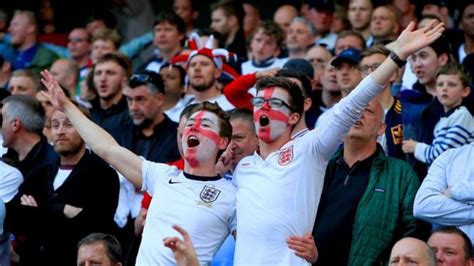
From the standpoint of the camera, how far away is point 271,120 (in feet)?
30.5

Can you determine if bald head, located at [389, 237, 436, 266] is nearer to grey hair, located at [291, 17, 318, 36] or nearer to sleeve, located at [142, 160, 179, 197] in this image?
sleeve, located at [142, 160, 179, 197]

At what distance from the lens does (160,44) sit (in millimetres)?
14750

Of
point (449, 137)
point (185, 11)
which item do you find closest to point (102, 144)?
point (449, 137)

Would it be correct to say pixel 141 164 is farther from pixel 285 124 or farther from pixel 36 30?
pixel 36 30

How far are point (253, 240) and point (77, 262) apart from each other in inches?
64.4

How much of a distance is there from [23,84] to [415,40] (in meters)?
5.71

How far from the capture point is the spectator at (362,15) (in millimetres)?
14473

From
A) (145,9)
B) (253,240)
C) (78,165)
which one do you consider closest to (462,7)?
(145,9)

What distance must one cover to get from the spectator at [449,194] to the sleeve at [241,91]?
2144mm

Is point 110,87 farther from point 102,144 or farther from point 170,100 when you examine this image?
point 102,144

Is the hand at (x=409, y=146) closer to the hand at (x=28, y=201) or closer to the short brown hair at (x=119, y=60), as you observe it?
the hand at (x=28, y=201)

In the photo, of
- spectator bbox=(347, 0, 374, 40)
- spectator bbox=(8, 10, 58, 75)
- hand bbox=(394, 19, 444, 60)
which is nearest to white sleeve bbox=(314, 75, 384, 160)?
hand bbox=(394, 19, 444, 60)

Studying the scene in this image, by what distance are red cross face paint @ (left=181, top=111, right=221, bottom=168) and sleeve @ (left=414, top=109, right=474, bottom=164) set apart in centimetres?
211

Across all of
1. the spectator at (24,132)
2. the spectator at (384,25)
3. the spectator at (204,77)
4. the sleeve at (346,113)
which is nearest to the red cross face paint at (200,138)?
the sleeve at (346,113)
